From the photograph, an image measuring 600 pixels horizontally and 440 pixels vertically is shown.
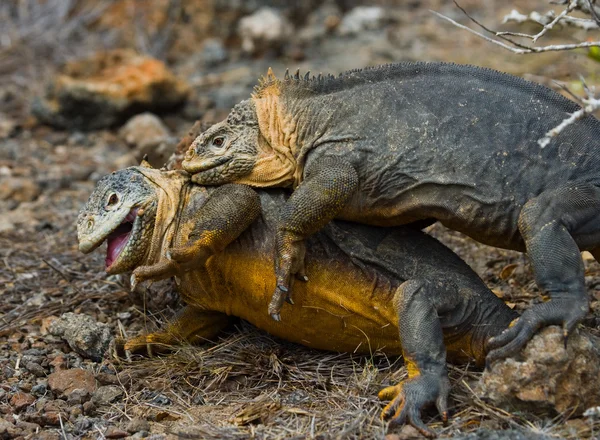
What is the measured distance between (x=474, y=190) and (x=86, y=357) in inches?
103

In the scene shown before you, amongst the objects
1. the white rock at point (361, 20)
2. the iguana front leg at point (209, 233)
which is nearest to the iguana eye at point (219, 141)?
the iguana front leg at point (209, 233)

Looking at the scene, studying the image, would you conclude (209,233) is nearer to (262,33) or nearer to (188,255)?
(188,255)

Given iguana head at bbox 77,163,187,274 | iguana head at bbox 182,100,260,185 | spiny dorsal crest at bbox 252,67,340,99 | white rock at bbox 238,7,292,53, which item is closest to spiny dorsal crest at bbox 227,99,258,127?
iguana head at bbox 182,100,260,185

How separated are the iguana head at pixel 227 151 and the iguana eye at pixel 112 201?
446mm

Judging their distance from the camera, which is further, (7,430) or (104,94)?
(104,94)

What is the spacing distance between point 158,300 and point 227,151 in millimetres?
1323

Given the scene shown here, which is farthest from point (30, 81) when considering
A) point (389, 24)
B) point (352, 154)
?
point (352, 154)

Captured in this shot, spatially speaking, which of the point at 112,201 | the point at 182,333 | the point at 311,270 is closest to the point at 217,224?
the point at 311,270

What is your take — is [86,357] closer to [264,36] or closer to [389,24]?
[264,36]

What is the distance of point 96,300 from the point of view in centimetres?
592

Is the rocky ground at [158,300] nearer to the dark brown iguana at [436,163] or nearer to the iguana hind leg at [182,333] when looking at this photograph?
the iguana hind leg at [182,333]

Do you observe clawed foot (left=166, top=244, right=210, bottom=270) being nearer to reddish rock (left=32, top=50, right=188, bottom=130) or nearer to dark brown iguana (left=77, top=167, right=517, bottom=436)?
dark brown iguana (left=77, top=167, right=517, bottom=436)

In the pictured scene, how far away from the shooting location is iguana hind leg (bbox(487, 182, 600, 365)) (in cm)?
400

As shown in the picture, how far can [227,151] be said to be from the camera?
16.1ft
